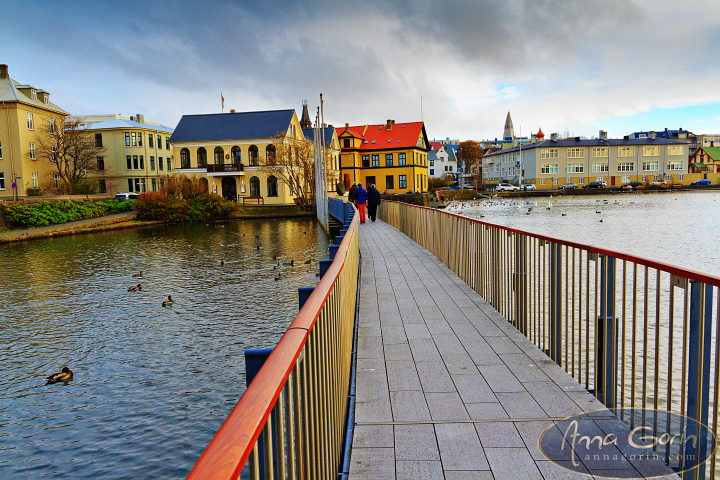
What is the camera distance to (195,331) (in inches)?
484

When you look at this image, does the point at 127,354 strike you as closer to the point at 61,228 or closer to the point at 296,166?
the point at 61,228

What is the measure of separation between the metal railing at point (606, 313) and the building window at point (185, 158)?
52910 mm

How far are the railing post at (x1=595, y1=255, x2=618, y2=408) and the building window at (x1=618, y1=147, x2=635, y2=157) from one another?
357ft

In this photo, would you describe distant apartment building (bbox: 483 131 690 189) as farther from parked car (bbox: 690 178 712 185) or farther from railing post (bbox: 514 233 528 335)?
railing post (bbox: 514 233 528 335)

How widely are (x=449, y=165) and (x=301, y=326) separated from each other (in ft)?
495

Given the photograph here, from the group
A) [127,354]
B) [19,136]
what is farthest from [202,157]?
[127,354]

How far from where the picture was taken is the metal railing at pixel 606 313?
3160 millimetres

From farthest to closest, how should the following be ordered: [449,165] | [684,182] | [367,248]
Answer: [449,165]
[684,182]
[367,248]

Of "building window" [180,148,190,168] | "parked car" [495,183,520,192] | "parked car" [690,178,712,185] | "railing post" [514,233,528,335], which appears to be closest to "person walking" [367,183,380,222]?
"railing post" [514,233,528,335]

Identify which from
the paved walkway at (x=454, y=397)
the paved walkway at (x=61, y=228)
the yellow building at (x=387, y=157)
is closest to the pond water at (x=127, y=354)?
the paved walkway at (x=454, y=397)

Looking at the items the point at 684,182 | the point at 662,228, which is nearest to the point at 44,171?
the point at 662,228

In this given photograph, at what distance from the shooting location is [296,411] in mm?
2379

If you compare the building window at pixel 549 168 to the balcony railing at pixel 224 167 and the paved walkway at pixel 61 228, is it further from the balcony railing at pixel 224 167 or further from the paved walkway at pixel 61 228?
the paved walkway at pixel 61 228

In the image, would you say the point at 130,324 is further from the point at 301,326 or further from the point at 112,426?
the point at 301,326
